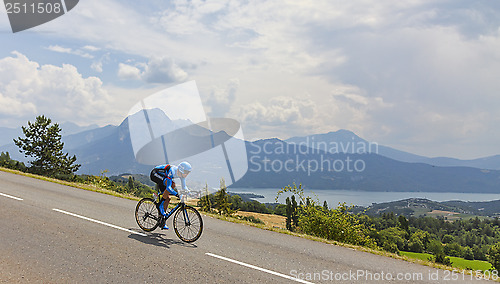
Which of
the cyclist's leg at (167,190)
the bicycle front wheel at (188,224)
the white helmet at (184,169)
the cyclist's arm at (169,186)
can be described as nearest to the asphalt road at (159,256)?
the bicycle front wheel at (188,224)

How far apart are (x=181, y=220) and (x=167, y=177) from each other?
123cm

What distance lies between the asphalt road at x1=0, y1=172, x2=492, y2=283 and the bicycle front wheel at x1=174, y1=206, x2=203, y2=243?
8.8 inches

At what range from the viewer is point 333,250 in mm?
9125

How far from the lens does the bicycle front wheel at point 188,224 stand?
8.36 m

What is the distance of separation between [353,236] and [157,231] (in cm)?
682

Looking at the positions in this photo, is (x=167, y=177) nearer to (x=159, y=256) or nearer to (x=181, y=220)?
(x=181, y=220)

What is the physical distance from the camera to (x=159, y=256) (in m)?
6.94

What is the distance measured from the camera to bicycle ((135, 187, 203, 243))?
8.37 metres

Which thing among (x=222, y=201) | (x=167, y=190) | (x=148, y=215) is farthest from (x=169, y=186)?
(x=222, y=201)

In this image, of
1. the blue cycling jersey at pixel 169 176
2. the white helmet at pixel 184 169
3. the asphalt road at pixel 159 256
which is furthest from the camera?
the blue cycling jersey at pixel 169 176

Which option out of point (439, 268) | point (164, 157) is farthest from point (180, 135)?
point (439, 268)

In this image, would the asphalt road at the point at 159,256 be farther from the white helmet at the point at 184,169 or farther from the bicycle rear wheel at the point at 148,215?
the white helmet at the point at 184,169

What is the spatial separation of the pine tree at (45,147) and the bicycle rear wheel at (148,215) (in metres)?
44.1

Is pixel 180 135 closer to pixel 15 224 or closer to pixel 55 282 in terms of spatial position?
pixel 15 224
